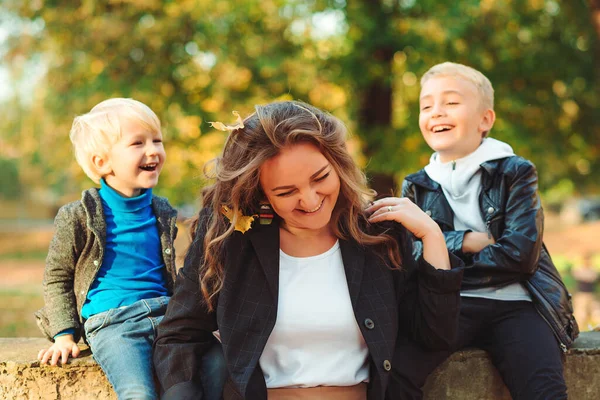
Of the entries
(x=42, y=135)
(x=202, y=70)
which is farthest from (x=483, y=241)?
(x=42, y=135)

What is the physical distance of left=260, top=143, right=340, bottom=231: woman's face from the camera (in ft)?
7.16

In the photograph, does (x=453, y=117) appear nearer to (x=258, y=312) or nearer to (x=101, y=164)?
(x=258, y=312)

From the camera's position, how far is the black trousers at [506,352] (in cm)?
232

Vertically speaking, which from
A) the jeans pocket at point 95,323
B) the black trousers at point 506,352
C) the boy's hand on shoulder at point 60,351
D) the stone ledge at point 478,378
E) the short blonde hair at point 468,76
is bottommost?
the stone ledge at point 478,378

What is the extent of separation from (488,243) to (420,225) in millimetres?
521

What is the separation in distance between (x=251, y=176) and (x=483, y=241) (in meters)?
1.09

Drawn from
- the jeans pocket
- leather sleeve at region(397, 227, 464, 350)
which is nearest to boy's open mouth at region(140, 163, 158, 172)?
the jeans pocket

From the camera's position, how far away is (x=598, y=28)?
7.63 metres

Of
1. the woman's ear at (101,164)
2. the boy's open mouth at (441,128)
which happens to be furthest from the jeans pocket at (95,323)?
the boy's open mouth at (441,128)

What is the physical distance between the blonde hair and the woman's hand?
8cm

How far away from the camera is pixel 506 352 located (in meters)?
2.46

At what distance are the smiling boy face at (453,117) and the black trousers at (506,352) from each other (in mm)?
756

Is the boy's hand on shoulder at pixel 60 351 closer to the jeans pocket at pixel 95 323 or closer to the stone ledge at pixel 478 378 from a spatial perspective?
the jeans pocket at pixel 95 323

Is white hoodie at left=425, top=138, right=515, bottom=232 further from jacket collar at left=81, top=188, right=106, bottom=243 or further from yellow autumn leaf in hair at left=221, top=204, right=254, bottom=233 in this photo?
jacket collar at left=81, top=188, right=106, bottom=243
